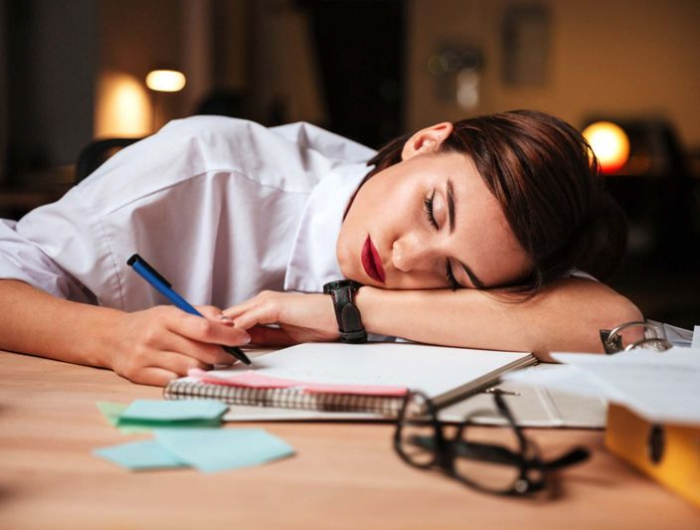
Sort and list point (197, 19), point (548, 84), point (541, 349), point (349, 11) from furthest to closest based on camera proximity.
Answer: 1. point (349, 11)
2. point (548, 84)
3. point (197, 19)
4. point (541, 349)

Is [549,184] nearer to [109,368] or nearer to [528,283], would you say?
[528,283]

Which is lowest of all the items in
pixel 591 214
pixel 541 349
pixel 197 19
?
pixel 541 349

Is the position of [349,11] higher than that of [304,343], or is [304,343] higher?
[349,11]

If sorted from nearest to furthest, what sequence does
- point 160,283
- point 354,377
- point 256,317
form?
point 354,377
point 160,283
point 256,317

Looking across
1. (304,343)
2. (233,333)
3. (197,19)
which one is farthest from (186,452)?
(197,19)

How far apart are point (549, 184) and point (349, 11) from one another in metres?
7.96

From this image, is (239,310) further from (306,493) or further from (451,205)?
(306,493)

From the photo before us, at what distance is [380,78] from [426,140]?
790cm

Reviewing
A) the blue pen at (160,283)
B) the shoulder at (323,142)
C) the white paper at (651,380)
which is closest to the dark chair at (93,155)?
the shoulder at (323,142)

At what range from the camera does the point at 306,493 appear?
51 cm

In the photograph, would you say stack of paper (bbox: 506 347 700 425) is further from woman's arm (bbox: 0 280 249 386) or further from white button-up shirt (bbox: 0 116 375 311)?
white button-up shirt (bbox: 0 116 375 311)

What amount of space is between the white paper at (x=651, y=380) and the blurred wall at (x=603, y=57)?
21.8 ft

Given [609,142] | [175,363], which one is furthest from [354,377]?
[609,142]

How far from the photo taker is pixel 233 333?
811mm
